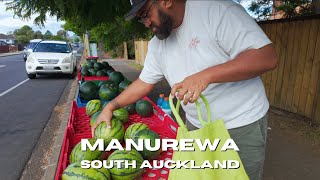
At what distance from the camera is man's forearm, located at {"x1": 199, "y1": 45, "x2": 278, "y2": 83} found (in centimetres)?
139

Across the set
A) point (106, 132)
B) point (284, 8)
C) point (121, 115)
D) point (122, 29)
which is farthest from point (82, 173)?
point (122, 29)

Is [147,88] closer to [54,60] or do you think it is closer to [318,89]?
[318,89]

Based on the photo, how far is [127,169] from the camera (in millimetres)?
1909

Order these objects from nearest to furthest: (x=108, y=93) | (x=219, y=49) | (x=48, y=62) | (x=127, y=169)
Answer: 1. (x=219, y=49)
2. (x=127, y=169)
3. (x=108, y=93)
4. (x=48, y=62)

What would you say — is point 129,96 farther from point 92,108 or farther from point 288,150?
point 288,150

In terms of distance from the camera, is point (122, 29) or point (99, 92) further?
point (122, 29)

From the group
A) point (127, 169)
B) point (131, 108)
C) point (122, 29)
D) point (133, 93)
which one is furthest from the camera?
point (122, 29)

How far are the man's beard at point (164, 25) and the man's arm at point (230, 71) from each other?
0.51 m

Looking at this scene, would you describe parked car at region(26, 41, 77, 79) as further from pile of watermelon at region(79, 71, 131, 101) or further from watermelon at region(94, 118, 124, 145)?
watermelon at region(94, 118, 124, 145)

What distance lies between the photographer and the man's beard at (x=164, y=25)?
175 cm

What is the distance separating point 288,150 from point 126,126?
3.02m

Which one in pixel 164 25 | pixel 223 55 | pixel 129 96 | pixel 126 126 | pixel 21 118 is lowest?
pixel 21 118

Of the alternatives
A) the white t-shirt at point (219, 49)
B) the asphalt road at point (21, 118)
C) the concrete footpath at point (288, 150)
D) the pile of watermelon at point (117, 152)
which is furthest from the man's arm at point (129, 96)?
the asphalt road at point (21, 118)

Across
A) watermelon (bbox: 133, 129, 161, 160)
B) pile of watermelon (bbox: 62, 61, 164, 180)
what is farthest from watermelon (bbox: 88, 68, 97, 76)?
watermelon (bbox: 133, 129, 161, 160)
